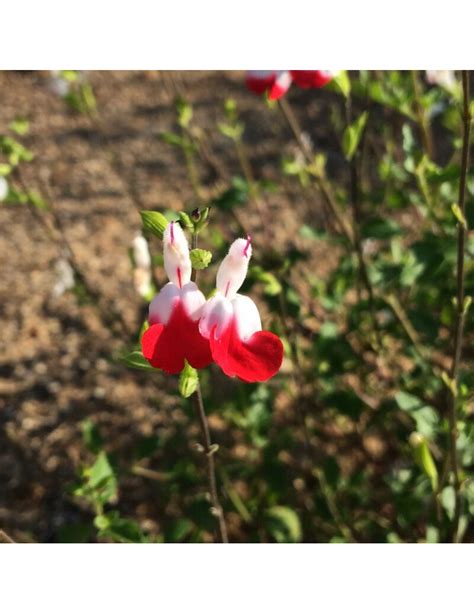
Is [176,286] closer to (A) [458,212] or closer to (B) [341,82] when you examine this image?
(A) [458,212]

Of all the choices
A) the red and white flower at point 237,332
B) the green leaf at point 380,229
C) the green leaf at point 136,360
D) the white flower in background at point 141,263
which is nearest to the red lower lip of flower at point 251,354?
the red and white flower at point 237,332

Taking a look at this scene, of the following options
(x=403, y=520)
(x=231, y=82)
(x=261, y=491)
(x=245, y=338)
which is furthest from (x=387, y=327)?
(x=231, y=82)

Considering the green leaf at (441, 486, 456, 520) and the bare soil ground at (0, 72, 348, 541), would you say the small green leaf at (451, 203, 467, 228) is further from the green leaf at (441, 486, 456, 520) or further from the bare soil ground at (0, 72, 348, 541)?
the bare soil ground at (0, 72, 348, 541)

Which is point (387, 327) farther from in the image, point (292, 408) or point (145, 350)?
point (145, 350)

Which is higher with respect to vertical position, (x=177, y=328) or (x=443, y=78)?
(x=443, y=78)

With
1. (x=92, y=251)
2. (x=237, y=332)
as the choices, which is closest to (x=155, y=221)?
(x=237, y=332)

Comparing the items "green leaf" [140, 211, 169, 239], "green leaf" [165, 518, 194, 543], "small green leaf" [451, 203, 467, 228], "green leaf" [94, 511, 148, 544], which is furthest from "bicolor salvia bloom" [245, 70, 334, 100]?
"green leaf" [165, 518, 194, 543]
